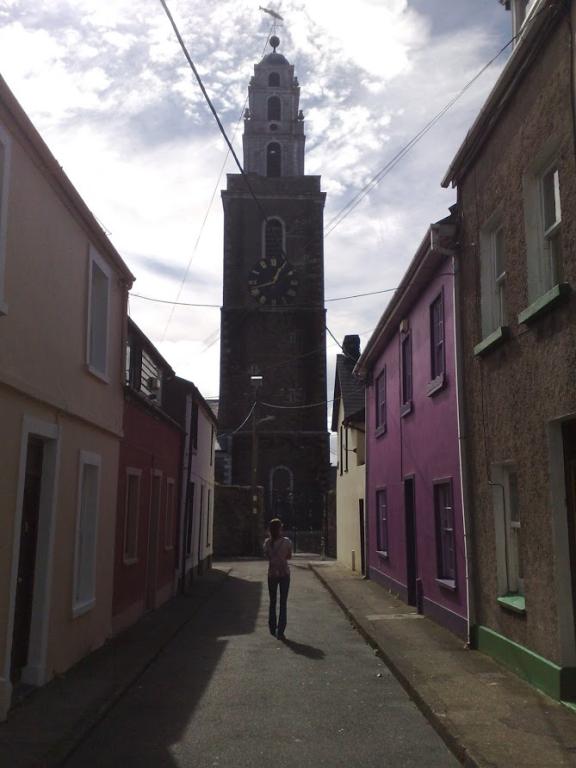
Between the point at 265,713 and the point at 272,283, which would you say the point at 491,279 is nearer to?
the point at 265,713

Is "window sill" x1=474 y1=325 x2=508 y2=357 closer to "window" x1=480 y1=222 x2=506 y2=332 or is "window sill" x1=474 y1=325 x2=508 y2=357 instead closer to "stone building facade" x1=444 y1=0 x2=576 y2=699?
"stone building facade" x1=444 y1=0 x2=576 y2=699

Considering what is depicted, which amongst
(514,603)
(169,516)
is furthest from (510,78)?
(169,516)

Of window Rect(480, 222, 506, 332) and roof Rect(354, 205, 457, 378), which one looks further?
roof Rect(354, 205, 457, 378)

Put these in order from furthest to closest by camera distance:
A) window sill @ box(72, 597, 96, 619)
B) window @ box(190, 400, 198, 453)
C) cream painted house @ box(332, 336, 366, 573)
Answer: cream painted house @ box(332, 336, 366, 573) → window @ box(190, 400, 198, 453) → window sill @ box(72, 597, 96, 619)

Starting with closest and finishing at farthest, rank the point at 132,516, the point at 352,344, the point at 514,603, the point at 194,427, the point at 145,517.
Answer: the point at 514,603, the point at 132,516, the point at 145,517, the point at 194,427, the point at 352,344

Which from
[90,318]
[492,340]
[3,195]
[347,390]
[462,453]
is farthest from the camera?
[347,390]

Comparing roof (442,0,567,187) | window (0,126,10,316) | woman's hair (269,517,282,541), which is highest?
roof (442,0,567,187)

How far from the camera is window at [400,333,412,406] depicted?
1478 centimetres

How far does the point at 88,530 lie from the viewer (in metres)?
10.0

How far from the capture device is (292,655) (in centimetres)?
1020

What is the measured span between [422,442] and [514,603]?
5.36 metres

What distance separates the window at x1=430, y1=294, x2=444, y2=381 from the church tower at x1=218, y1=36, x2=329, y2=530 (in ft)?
103

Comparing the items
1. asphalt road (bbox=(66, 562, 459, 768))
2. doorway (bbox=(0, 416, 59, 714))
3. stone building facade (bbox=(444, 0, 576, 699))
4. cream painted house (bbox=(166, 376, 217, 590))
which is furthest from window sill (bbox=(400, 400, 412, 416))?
doorway (bbox=(0, 416, 59, 714))

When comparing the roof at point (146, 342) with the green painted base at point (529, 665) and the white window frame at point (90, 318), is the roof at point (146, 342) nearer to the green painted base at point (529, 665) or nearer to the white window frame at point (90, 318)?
the white window frame at point (90, 318)
